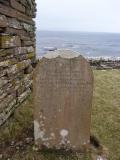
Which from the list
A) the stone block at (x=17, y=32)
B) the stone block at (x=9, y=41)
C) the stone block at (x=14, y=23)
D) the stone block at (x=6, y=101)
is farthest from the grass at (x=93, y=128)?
the stone block at (x=14, y=23)

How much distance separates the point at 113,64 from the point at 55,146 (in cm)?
1219

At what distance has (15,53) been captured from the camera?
6.73m

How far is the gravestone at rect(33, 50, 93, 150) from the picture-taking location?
17.1 feet

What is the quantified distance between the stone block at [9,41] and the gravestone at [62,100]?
1.10 meters

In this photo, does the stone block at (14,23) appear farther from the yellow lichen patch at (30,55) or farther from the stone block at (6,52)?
the yellow lichen patch at (30,55)

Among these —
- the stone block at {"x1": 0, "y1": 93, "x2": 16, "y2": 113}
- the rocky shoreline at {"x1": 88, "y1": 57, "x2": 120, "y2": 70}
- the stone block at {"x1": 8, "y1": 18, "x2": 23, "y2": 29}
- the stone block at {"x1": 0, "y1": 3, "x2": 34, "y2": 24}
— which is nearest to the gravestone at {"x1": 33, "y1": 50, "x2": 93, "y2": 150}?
the stone block at {"x1": 0, "y1": 93, "x2": 16, "y2": 113}

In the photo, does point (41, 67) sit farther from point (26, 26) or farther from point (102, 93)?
point (102, 93)

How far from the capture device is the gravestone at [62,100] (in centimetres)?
521

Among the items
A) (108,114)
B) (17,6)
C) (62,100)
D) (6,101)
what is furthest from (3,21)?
(108,114)

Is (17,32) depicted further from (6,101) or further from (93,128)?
(93,128)

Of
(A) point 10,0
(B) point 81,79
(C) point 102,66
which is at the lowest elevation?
(C) point 102,66

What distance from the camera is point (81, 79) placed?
525 cm

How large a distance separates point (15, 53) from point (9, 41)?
0.53 m

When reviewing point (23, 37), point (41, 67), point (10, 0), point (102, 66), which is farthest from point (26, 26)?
point (102, 66)
